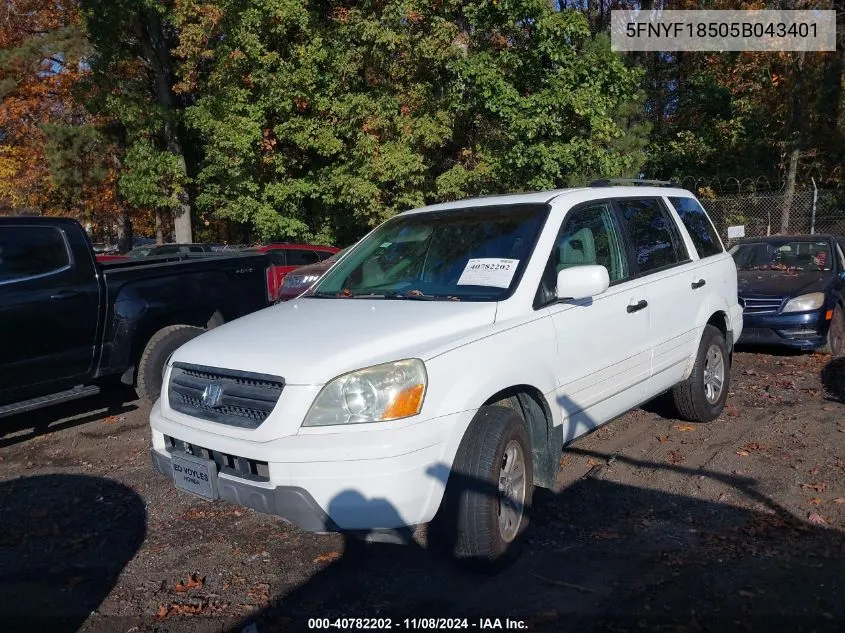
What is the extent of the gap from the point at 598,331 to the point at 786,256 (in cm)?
662

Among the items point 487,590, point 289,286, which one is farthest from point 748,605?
point 289,286

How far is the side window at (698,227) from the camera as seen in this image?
6008 mm

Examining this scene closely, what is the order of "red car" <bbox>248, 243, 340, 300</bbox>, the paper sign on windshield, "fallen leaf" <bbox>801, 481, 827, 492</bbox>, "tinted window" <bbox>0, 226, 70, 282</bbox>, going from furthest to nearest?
"red car" <bbox>248, 243, 340, 300</bbox> → "tinted window" <bbox>0, 226, 70, 282</bbox> → "fallen leaf" <bbox>801, 481, 827, 492</bbox> → the paper sign on windshield

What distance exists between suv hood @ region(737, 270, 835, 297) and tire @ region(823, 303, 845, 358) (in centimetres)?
38

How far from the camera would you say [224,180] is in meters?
19.6

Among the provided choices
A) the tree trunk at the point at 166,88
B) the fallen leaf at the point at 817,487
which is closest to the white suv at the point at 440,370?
the fallen leaf at the point at 817,487

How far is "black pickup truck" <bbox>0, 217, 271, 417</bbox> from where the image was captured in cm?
597

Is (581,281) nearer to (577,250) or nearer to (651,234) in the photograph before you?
(577,250)

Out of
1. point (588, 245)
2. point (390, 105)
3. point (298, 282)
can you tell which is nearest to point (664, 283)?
point (588, 245)

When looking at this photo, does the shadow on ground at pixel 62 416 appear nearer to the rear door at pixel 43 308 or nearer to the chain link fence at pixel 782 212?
the rear door at pixel 43 308

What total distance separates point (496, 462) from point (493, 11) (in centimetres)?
1127

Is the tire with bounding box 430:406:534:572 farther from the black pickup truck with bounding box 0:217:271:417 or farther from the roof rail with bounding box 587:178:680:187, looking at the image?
the black pickup truck with bounding box 0:217:271:417

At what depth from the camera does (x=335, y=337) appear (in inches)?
142

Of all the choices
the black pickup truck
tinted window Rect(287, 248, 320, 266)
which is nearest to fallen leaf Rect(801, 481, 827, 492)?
the black pickup truck
